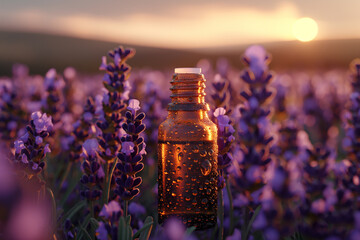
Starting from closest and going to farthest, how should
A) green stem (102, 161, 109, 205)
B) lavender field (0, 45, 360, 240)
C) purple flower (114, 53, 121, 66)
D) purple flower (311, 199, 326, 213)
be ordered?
lavender field (0, 45, 360, 240) → purple flower (311, 199, 326, 213) → green stem (102, 161, 109, 205) → purple flower (114, 53, 121, 66)

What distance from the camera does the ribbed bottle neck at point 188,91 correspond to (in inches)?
93.7

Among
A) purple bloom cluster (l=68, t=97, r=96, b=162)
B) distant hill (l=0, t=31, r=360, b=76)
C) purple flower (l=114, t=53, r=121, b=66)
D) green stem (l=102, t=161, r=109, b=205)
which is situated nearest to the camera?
green stem (l=102, t=161, r=109, b=205)

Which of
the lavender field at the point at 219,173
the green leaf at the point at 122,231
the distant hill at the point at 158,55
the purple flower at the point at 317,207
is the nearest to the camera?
the lavender field at the point at 219,173

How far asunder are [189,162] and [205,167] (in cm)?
10

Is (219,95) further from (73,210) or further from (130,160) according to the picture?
(73,210)

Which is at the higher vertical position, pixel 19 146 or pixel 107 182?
pixel 19 146

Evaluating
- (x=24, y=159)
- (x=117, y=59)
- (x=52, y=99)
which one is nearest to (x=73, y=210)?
(x=24, y=159)

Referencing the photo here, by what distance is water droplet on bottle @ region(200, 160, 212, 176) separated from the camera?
2336 mm

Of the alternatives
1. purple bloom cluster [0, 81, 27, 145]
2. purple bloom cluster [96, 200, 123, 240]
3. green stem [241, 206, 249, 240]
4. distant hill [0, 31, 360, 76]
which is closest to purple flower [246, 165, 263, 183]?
green stem [241, 206, 249, 240]

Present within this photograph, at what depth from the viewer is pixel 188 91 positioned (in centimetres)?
243

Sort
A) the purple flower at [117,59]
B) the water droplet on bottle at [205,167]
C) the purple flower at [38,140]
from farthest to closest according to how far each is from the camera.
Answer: the purple flower at [117,59]
the water droplet on bottle at [205,167]
the purple flower at [38,140]

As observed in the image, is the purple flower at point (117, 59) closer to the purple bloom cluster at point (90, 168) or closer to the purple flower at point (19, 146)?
the purple bloom cluster at point (90, 168)

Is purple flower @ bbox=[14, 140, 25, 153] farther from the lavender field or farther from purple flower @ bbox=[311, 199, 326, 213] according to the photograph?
purple flower @ bbox=[311, 199, 326, 213]

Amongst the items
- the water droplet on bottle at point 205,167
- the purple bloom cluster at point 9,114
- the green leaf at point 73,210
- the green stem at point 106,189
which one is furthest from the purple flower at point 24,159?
the purple bloom cluster at point 9,114
